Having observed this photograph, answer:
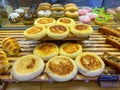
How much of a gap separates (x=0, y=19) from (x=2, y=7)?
0.14 metres

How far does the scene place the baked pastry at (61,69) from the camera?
85 centimetres

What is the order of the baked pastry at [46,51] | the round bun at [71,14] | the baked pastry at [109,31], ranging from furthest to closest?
the round bun at [71,14]
the baked pastry at [109,31]
the baked pastry at [46,51]

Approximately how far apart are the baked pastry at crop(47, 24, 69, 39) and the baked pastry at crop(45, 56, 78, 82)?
0.17 metres

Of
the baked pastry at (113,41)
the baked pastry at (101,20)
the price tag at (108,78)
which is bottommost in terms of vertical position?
the price tag at (108,78)

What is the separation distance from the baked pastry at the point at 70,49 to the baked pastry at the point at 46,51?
0.04 metres

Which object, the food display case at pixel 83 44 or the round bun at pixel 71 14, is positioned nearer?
the food display case at pixel 83 44

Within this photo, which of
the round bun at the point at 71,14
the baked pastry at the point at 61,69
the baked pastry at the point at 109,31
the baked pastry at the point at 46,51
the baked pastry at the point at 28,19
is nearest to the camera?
the baked pastry at the point at 61,69

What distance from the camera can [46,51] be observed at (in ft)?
3.33

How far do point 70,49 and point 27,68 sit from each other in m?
0.31

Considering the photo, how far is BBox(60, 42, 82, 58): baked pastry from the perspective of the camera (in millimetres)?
992

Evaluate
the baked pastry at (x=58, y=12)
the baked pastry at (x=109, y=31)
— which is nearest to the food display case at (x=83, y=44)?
the baked pastry at (x=109, y=31)

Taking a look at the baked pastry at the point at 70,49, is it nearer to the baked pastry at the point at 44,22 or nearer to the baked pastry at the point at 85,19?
the baked pastry at the point at 44,22

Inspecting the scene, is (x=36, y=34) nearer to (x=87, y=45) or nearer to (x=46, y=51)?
(x=46, y=51)

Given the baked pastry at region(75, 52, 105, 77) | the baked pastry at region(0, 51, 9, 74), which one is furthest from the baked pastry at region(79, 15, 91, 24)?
the baked pastry at region(0, 51, 9, 74)
